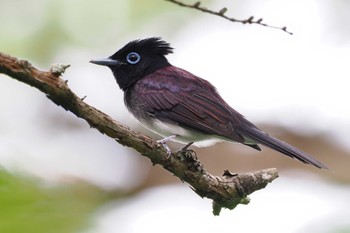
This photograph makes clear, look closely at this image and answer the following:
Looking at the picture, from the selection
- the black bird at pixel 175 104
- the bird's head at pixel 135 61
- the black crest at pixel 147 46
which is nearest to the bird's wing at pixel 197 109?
the black bird at pixel 175 104

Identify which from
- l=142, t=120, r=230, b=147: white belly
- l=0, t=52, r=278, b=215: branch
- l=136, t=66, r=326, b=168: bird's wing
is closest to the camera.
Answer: l=0, t=52, r=278, b=215: branch

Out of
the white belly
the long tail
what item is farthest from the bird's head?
the long tail

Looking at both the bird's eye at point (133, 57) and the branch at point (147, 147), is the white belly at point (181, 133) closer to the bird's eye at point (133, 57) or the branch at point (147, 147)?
the branch at point (147, 147)

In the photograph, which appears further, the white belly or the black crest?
the black crest

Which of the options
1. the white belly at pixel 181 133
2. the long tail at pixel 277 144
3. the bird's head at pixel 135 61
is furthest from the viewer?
the bird's head at pixel 135 61

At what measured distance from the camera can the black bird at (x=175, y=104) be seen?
128 inches

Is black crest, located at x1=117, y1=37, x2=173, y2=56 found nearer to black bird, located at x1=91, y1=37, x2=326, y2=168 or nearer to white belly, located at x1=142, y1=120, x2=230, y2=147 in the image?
black bird, located at x1=91, y1=37, x2=326, y2=168

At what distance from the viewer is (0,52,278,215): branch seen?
5.65 feet

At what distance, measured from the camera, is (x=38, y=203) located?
971mm

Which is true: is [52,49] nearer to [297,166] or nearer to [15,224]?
[297,166]

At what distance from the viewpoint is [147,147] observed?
2.46m

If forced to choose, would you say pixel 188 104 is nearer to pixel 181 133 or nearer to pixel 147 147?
pixel 181 133

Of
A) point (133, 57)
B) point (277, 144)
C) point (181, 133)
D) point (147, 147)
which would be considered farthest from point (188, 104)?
point (147, 147)

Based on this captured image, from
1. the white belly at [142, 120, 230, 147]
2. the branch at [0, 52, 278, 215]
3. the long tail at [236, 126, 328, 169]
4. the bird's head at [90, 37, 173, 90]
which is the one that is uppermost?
the bird's head at [90, 37, 173, 90]
